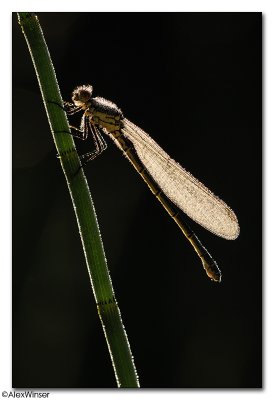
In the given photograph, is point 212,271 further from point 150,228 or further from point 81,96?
point 150,228

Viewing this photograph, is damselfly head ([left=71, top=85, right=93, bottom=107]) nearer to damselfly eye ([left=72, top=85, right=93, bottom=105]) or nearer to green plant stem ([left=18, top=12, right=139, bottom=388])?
damselfly eye ([left=72, top=85, right=93, bottom=105])

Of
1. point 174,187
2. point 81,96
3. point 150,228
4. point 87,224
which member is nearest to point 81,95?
point 81,96

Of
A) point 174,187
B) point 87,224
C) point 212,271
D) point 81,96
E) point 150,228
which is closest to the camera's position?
point 87,224

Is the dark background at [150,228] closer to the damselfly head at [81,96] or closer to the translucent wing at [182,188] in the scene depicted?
the translucent wing at [182,188]

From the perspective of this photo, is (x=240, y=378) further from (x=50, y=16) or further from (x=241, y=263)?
(x=50, y=16)

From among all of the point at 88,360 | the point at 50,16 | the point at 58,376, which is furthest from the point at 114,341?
the point at 88,360

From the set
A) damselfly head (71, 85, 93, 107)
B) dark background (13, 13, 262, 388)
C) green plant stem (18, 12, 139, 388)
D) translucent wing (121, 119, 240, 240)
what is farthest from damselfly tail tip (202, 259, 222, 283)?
green plant stem (18, 12, 139, 388)

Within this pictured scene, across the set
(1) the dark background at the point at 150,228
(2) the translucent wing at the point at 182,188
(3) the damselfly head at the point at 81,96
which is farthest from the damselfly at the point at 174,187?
(1) the dark background at the point at 150,228
